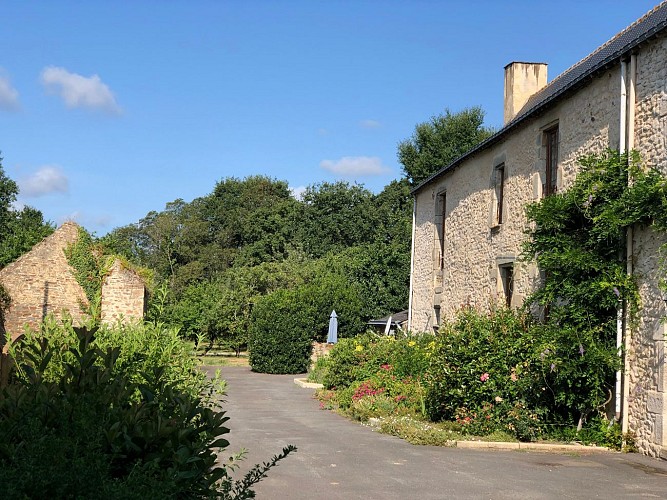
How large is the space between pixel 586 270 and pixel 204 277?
149 feet

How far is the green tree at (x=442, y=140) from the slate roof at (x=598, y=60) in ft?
78.6

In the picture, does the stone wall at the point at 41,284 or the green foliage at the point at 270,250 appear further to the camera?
the green foliage at the point at 270,250

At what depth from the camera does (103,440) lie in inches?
135

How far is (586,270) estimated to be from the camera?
37.2ft

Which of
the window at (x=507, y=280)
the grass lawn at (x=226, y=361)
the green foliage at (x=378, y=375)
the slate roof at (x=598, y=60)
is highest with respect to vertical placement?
the slate roof at (x=598, y=60)

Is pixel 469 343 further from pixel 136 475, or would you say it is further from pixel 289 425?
pixel 136 475

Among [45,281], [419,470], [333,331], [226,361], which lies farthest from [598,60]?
[226,361]

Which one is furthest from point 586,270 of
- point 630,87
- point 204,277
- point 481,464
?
point 204,277

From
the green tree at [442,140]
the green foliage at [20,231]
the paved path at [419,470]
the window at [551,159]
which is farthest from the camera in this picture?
the green tree at [442,140]

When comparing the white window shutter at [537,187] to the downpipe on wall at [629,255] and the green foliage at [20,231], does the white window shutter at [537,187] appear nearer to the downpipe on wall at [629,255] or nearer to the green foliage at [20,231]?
the downpipe on wall at [629,255]

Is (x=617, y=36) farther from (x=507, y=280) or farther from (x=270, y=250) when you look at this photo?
(x=270, y=250)

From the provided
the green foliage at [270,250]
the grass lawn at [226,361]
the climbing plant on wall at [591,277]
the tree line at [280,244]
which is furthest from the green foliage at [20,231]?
the climbing plant on wall at [591,277]

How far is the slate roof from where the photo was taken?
11.0 m

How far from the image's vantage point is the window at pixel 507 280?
16.1 metres
